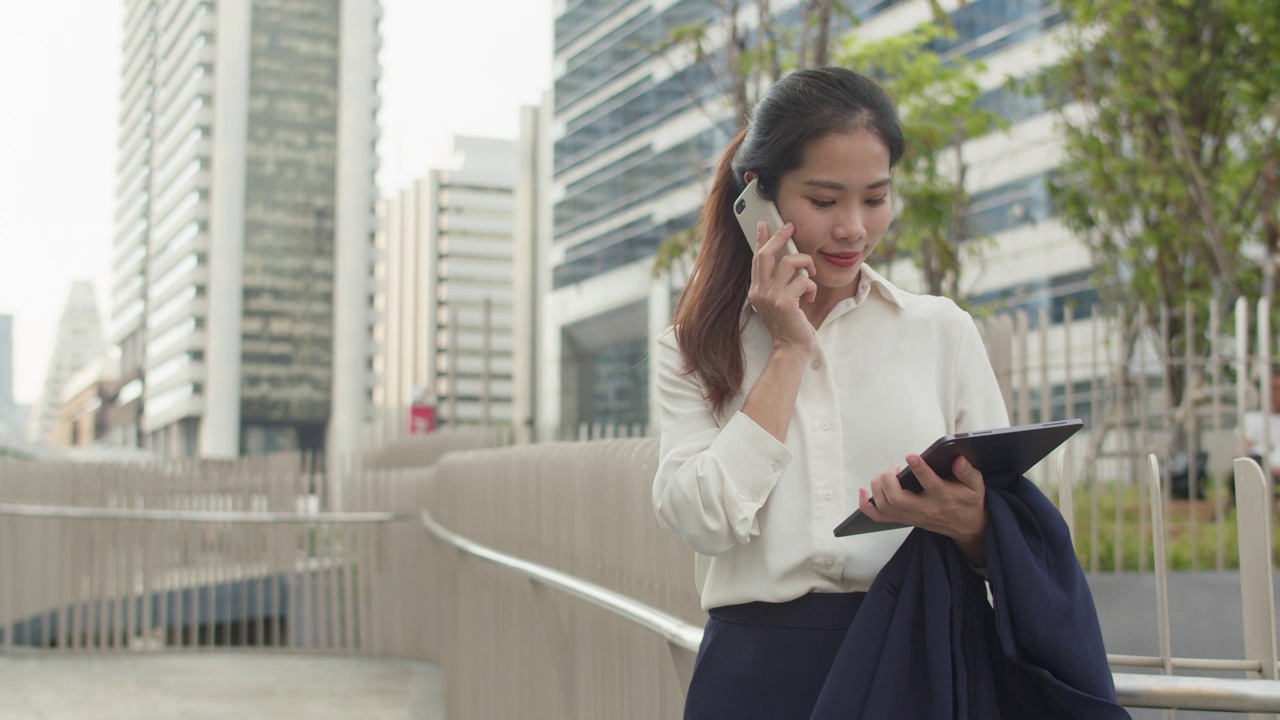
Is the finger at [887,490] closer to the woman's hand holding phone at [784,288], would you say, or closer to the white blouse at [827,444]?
the white blouse at [827,444]

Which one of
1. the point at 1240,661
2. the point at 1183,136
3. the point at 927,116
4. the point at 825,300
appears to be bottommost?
the point at 1240,661

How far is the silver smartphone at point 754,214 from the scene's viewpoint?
6.60ft

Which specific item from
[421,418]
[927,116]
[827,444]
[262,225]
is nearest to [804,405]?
[827,444]

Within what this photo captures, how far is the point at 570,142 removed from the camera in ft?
205

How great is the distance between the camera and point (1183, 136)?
11000 millimetres

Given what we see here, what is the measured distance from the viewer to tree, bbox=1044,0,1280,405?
1111 centimetres

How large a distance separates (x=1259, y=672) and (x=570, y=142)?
6145 cm

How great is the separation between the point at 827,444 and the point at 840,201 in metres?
0.36

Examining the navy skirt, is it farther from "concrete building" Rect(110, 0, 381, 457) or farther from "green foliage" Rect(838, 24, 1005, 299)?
"concrete building" Rect(110, 0, 381, 457)

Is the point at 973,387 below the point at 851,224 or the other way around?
below

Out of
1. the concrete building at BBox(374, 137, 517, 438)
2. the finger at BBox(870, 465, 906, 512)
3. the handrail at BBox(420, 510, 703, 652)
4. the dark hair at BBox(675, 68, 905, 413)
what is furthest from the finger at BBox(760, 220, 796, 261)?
the concrete building at BBox(374, 137, 517, 438)

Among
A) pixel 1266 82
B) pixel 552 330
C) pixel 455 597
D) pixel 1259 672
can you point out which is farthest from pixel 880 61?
pixel 552 330

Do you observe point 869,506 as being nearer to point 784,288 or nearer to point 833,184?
point 784,288

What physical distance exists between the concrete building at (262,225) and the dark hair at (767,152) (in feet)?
350
